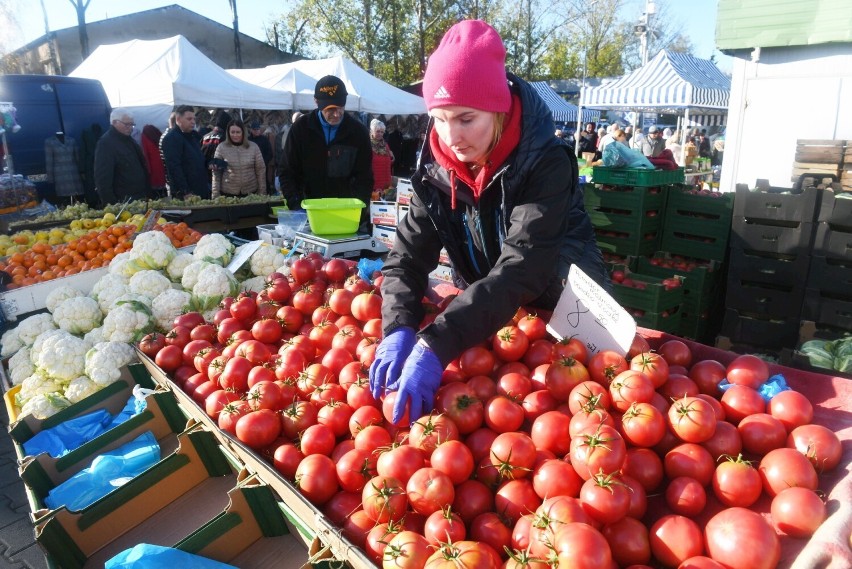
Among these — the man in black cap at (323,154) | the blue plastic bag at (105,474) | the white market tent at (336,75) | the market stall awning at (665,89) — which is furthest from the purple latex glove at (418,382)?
the market stall awning at (665,89)

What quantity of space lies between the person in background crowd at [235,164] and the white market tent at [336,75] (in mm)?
6429

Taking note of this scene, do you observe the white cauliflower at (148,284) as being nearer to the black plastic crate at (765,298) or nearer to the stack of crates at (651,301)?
the stack of crates at (651,301)

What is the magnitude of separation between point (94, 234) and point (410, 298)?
162 inches

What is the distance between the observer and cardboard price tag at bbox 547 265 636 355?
6.09 ft

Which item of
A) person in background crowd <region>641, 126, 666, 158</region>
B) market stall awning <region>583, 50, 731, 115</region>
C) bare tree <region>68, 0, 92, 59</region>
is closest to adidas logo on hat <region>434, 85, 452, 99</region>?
market stall awning <region>583, 50, 731, 115</region>

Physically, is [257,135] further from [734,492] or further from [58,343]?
[734,492]

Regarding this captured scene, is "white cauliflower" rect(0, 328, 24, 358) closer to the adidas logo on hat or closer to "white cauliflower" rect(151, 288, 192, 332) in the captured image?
"white cauliflower" rect(151, 288, 192, 332)

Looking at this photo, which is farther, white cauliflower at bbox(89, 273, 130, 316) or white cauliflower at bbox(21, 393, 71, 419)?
white cauliflower at bbox(89, 273, 130, 316)

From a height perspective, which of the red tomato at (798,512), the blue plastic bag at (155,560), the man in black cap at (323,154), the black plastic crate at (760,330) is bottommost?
the black plastic crate at (760,330)

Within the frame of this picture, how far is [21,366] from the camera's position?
10.8 ft

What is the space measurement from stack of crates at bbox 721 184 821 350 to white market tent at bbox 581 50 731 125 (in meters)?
12.9

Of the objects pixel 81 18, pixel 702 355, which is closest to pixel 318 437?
pixel 702 355

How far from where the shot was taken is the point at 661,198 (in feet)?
19.0

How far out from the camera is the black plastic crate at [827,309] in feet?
13.8
